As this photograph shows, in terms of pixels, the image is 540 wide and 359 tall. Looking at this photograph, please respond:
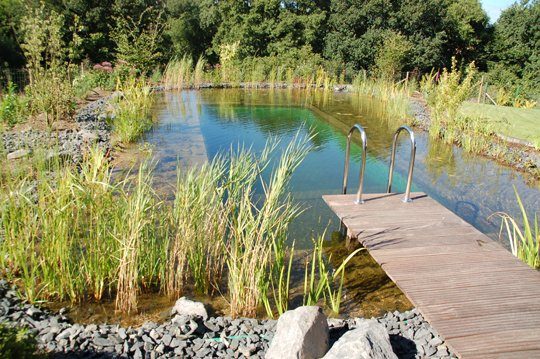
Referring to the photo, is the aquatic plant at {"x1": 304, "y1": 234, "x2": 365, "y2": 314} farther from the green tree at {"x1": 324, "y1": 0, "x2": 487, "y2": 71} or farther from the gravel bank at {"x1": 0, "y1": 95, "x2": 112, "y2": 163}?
the green tree at {"x1": 324, "y1": 0, "x2": 487, "y2": 71}

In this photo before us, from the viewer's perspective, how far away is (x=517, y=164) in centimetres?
634

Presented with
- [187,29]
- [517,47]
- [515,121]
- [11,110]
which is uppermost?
[187,29]

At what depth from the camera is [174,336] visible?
7.60 ft

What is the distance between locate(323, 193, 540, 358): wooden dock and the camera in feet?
7.09

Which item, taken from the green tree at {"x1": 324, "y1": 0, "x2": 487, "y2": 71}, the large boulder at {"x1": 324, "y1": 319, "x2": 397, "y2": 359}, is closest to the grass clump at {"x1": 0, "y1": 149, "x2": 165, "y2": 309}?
the large boulder at {"x1": 324, "y1": 319, "x2": 397, "y2": 359}

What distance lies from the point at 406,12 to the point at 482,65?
642 centimetres

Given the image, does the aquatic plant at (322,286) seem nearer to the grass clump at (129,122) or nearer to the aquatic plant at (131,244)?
the aquatic plant at (131,244)

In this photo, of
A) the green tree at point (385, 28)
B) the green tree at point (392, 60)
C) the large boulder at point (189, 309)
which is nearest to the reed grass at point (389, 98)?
the green tree at point (392, 60)

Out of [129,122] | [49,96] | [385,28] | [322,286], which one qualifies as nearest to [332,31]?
[385,28]

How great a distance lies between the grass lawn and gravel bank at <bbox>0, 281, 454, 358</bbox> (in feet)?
19.3

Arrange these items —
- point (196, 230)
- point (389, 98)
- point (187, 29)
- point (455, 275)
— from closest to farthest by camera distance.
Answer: point (455, 275)
point (196, 230)
point (389, 98)
point (187, 29)

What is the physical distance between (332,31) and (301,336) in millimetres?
20089

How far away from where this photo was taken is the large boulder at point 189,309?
2.54 m

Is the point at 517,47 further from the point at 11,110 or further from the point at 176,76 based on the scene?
the point at 11,110
